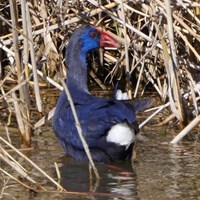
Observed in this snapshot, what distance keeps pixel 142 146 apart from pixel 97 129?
75 centimetres

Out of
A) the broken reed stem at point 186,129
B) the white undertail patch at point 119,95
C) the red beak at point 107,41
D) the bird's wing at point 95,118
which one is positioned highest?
the red beak at point 107,41

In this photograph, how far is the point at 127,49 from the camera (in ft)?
16.6

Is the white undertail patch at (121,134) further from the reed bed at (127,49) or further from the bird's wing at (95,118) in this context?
the reed bed at (127,49)

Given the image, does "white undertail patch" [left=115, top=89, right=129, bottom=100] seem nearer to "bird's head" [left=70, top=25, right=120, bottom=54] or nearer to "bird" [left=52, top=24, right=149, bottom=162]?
"bird" [left=52, top=24, right=149, bottom=162]

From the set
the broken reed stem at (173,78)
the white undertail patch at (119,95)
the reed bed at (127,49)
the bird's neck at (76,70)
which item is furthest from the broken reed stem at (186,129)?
the bird's neck at (76,70)

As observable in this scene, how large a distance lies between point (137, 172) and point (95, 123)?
14.7 inches

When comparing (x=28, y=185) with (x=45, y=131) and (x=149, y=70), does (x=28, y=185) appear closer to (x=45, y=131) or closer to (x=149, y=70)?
(x=45, y=131)

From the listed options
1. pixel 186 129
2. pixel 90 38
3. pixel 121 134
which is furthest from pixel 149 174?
pixel 90 38

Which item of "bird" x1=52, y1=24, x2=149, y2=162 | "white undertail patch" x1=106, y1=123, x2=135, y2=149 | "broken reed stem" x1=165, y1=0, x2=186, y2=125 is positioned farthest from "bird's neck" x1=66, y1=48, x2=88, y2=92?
"white undertail patch" x1=106, y1=123, x2=135, y2=149

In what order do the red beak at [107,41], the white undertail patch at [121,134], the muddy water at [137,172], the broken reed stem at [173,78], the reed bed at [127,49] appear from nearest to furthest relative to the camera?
the muddy water at [137,172] < the white undertail patch at [121,134] < the broken reed stem at [173,78] < the reed bed at [127,49] < the red beak at [107,41]

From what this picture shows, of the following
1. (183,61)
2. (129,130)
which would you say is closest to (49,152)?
(129,130)

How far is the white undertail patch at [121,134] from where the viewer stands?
421 centimetres

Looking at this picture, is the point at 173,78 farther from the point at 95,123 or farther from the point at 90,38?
the point at 95,123

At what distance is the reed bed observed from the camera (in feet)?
16.3
